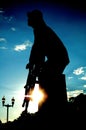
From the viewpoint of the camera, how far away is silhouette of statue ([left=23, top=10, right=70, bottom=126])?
224 inches

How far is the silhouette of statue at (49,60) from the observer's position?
5688 millimetres

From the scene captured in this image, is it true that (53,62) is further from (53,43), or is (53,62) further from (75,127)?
(75,127)

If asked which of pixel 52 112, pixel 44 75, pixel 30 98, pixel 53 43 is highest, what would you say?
pixel 53 43

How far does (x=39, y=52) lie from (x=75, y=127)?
2451 mm

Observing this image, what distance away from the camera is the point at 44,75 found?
5.87 m

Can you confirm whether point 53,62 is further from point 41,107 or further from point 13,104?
point 13,104

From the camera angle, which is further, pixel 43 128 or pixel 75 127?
pixel 43 128

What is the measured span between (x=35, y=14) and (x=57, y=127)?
11.1 ft

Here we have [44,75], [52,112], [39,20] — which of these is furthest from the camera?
[39,20]

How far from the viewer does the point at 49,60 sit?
6.00m

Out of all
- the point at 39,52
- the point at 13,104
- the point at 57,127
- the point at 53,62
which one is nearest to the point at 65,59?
the point at 53,62

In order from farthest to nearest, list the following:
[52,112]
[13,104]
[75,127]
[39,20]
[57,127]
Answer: [13,104] < [39,20] < [52,112] < [57,127] < [75,127]

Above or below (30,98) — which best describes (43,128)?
below

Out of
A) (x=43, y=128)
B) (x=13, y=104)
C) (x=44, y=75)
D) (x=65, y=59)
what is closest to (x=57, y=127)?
(x=43, y=128)
